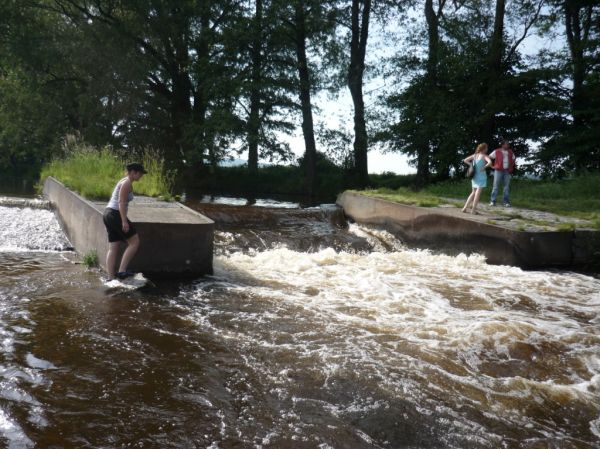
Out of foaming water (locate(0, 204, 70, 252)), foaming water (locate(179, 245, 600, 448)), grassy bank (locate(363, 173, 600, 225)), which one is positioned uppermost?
grassy bank (locate(363, 173, 600, 225))

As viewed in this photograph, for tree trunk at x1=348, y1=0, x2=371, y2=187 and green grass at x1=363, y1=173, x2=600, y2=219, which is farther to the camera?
tree trunk at x1=348, y1=0, x2=371, y2=187

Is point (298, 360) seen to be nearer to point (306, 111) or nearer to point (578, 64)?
point (578, 64)

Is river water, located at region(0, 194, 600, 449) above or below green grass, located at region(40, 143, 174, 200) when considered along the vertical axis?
below

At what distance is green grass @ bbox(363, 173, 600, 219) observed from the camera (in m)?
13.1

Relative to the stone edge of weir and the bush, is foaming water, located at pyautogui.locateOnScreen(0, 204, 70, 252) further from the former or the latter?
the stone edge of weir

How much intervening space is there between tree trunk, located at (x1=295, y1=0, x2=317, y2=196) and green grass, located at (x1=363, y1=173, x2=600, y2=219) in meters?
7.88

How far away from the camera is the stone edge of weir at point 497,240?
9.34m

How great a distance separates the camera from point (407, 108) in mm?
23094

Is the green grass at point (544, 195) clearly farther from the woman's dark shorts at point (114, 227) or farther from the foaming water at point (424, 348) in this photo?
the woman's dark shorts at point (114, 227)

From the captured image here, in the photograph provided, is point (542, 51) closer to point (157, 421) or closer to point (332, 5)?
point (332, 5)

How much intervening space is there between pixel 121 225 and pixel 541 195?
15.0 m

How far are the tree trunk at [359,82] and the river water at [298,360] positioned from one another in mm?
17687

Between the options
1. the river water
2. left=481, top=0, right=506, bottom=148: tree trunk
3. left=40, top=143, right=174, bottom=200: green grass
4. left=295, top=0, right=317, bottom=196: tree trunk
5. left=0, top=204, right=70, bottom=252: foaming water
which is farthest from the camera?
left=295, top=0, right=317, bottom=196: tree trunk

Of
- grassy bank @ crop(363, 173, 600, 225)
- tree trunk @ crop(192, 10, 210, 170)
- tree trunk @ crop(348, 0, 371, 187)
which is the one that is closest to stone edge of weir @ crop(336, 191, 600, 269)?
grassy bank @ crop(363, 173, 600, 225)
